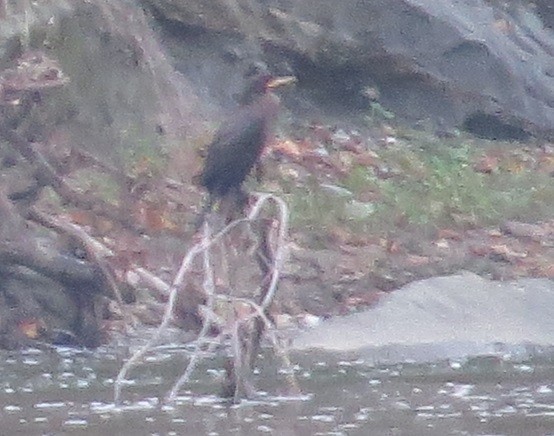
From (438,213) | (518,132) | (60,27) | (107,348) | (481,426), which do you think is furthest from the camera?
(518,132)

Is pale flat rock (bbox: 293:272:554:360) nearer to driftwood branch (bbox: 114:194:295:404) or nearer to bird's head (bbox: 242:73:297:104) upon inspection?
driftwood branch (bbox: 114:194:295:404)

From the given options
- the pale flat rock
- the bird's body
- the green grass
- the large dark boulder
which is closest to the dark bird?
the bird's body

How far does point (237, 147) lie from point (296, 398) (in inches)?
43.0

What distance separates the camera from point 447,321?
9.27 m

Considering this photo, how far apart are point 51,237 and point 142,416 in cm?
195

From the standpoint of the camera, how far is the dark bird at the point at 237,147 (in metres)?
7.53

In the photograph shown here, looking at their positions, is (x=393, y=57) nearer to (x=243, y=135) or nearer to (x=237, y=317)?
(x=243, y=135)

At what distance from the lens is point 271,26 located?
1274 cm

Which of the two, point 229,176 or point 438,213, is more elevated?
point 438,213

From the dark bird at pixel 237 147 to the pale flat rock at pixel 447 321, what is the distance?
1424 mm

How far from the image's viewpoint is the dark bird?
7.53 m

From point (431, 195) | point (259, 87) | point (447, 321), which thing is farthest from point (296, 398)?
point (431, 195)

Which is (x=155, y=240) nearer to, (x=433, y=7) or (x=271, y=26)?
(x=271, y=26)

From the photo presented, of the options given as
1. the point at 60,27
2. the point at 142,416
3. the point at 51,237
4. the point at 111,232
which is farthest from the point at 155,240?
the point at 142,416
